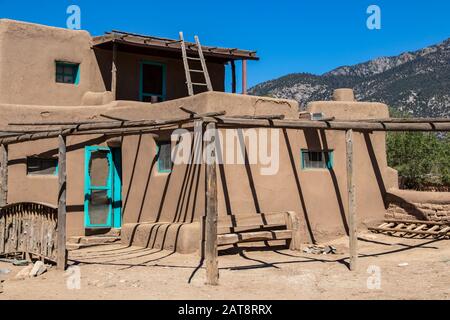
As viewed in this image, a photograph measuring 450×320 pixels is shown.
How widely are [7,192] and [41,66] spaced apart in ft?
13.0

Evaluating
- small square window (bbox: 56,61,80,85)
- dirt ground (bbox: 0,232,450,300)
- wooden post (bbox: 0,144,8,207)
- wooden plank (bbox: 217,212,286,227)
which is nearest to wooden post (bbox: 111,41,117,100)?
small square window (bbox: 56,61,80,85)

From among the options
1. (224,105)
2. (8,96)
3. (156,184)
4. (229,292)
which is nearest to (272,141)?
(224,105)

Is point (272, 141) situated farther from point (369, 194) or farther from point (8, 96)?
point (8, 96)

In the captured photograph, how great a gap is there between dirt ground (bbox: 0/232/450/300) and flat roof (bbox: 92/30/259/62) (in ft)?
19.2

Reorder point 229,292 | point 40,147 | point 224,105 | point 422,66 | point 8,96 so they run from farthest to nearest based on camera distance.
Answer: point 422,66 < point 8,96 < point 40,147 < point 224,105 < point 229,292

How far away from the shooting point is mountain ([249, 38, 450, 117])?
55812 millimetres

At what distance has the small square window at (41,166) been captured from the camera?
45.3 ft

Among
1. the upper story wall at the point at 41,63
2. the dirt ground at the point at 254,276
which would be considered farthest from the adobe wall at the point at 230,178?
the upper story wall at the point at 41,63

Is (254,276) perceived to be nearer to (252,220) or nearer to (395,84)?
(252,220)

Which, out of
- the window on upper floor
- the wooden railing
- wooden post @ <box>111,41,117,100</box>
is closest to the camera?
the wooden railing

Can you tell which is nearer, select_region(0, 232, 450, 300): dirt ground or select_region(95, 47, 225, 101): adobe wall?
select_region(0, 232, 450, 300): dirt ground

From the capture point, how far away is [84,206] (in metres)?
14.3

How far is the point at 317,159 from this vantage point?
44.6 ft

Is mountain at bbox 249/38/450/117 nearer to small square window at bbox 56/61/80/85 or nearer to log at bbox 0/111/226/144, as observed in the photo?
small square window at bbox 56/61/80/85
